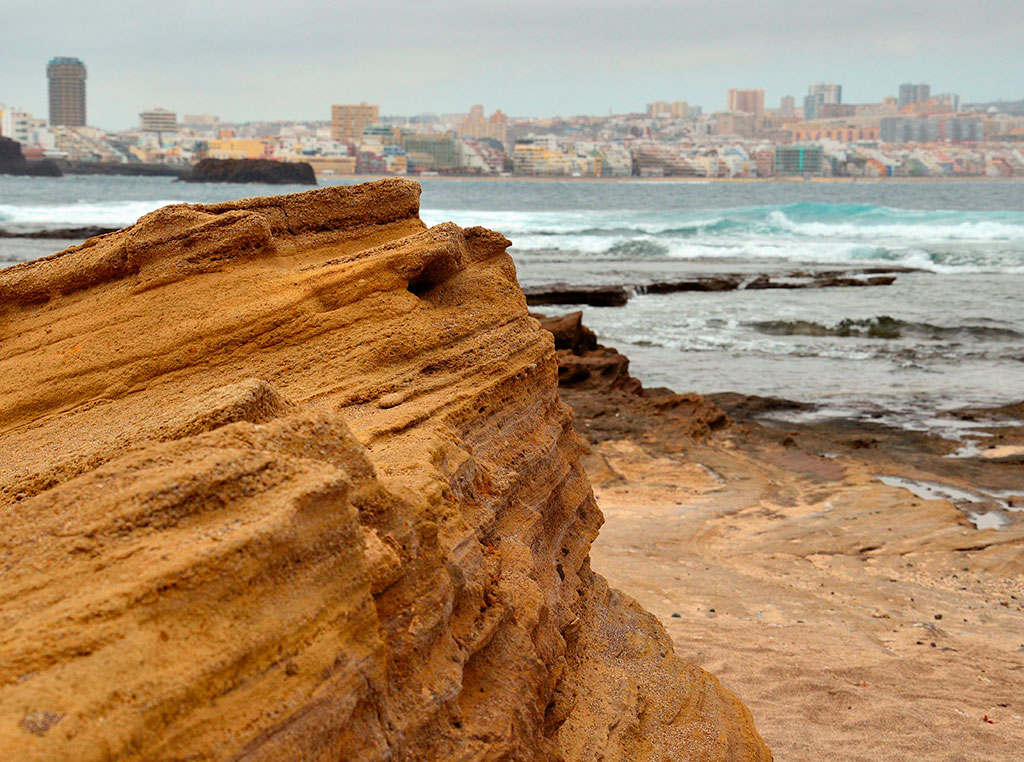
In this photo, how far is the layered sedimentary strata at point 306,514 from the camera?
2492 millimetres

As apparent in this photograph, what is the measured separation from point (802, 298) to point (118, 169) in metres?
121

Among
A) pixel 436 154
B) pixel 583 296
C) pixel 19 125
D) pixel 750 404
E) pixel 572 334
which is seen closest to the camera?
pixel 750 404

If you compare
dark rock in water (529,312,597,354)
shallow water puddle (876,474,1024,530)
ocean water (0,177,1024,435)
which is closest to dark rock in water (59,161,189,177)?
ocean water (0,177,1024,435)

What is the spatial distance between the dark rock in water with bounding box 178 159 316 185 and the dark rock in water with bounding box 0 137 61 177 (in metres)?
18.0

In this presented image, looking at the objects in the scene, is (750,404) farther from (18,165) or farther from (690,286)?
(18,165)

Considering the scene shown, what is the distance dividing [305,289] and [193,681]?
2.48m

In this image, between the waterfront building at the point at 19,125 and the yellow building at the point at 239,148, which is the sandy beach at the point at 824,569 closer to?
the yellow building at the point at 239,148

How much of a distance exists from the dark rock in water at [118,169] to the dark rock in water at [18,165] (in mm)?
14757

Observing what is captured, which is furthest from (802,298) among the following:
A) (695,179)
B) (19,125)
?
(19,125)

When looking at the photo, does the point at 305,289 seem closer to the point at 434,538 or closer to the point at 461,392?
the point at 461,392

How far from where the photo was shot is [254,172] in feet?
351

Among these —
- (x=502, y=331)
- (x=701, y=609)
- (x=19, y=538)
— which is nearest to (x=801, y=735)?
(x=701, y=609)

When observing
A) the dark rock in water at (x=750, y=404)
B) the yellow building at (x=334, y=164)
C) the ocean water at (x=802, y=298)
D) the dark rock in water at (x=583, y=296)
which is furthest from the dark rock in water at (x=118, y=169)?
the dark rock in water at (x=750, y=404)

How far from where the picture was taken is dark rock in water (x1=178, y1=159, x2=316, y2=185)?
107188mm
